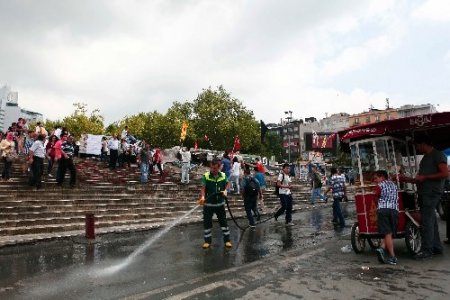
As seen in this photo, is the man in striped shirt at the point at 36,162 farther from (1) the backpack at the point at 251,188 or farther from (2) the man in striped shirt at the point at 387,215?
(2) the man in striped shirt at the point at 387,215

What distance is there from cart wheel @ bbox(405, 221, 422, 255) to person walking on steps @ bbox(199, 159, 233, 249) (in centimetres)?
346

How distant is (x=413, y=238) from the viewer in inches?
295

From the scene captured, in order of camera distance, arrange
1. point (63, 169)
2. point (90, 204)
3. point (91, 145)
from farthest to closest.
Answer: point (91, 145), point (63, 169), point (90, 204)

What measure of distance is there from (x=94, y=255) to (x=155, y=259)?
4.46 ft

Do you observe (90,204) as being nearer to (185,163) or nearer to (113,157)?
(113,157)

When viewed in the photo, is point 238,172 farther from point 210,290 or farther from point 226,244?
point 210,290

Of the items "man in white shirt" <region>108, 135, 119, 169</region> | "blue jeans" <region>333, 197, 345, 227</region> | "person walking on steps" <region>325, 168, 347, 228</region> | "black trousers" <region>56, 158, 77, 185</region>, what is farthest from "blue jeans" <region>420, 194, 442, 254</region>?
"man in white shirt" <region>108, 135, 119, 169</region>

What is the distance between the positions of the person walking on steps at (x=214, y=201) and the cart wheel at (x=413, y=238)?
136 inches

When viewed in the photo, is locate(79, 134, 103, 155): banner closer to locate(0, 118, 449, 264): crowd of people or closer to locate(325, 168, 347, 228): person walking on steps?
locate(0, 118, 449, 264): crowd of people

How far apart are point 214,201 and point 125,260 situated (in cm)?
222

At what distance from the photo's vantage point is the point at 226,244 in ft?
28.5

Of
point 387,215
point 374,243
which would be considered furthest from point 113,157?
point 387,215

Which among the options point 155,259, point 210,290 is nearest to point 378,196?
point 210,290

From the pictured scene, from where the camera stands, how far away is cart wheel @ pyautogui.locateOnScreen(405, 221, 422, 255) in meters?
7.34
